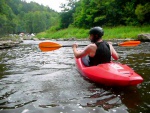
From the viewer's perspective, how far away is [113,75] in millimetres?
3320

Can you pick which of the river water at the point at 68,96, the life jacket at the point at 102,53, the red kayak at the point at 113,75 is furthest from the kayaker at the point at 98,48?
the river water at the point at 68,96

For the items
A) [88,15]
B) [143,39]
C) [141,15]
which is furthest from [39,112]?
[88,15]

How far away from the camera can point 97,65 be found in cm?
379

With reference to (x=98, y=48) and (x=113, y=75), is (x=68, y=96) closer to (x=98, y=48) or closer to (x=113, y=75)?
(x=113, y=75)

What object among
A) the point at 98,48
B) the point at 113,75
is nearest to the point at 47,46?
the point at 98,48

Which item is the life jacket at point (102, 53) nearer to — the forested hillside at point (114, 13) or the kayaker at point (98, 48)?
the kayaker at point (98, 48)

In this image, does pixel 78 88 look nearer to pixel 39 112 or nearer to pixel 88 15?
pixel 39 112

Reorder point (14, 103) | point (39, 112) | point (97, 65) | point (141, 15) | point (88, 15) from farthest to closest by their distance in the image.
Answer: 1. point (88, 15)
2. point (141, 15)
3. point (97, 65)
4. point (14, 103)
5. point (39, 112)

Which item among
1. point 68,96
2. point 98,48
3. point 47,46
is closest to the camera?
point 68,96

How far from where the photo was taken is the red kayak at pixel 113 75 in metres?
3.12

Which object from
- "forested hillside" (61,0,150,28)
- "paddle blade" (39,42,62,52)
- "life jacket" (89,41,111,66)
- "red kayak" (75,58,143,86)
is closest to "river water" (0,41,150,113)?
"red kayak" (75,58,143,86)

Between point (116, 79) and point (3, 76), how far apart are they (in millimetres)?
2700

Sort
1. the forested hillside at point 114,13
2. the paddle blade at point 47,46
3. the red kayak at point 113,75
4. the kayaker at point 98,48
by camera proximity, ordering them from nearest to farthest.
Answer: the red kayak at point 113,75
the kayaker at point 98,48
the paddle blade at point 47,46
the forested hillside at point 114,13

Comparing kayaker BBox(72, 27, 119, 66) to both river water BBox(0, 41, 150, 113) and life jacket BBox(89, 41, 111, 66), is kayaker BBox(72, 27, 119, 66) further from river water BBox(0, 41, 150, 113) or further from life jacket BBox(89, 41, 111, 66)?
river water BBox(0, 41, 150, 113)
